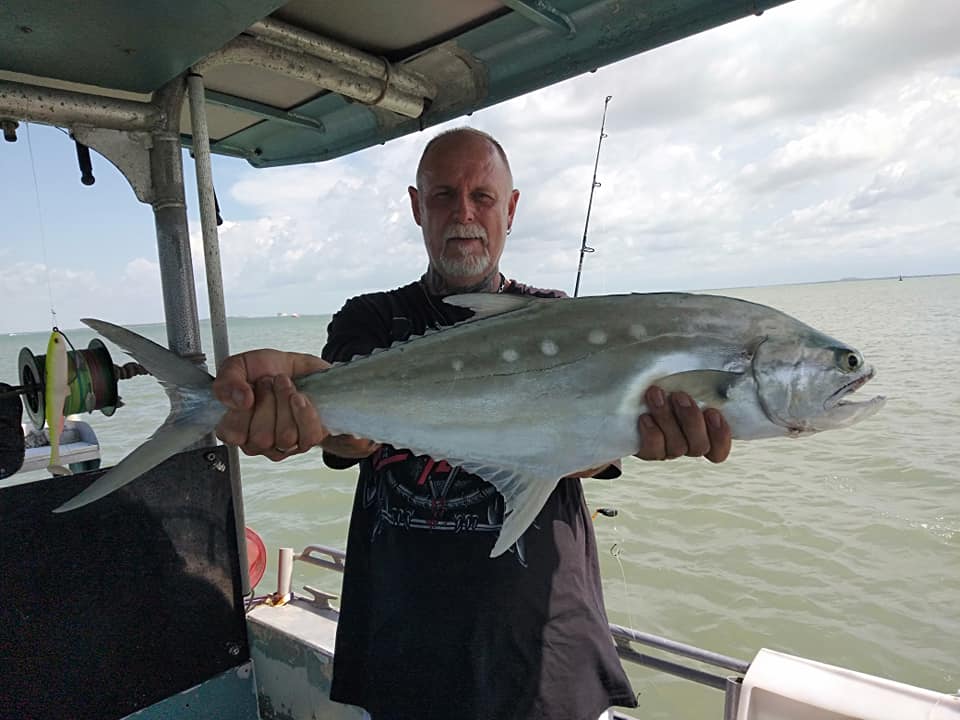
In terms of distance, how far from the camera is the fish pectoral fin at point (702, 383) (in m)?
1.67

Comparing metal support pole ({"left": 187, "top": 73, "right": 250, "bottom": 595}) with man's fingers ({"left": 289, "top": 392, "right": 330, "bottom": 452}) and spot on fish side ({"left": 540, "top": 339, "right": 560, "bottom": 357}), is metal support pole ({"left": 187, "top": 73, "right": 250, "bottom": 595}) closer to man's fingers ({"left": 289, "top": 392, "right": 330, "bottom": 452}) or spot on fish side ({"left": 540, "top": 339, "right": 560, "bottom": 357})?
man's fingers ({"left": 289, "top": 392, "right": 330, "bottom": 452})

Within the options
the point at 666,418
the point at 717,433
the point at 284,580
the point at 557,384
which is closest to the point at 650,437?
the point at 666,418

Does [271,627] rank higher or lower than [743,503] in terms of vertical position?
higher

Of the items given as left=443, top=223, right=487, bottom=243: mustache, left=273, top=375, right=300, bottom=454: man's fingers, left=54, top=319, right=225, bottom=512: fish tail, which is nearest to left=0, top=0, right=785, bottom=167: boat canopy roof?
left=443, top=223, right=487, bottom=243: mustache

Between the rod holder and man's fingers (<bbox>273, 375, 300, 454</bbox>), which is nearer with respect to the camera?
man's fingers (<bbox>273, 375, 300, 454</bbox>)

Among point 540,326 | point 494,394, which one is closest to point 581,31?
point 540,326

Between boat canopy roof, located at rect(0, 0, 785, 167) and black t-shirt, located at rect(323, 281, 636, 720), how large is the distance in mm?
1495

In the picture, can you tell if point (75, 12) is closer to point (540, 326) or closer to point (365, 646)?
point (540, 326)

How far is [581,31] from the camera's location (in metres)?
2.51

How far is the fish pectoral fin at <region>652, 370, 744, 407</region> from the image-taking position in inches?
65.6

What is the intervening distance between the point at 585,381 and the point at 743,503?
8.30 metres

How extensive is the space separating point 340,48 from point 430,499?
1964 mm

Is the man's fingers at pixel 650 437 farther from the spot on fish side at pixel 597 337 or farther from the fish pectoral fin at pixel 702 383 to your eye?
the spot on fish side at pixel 597 337

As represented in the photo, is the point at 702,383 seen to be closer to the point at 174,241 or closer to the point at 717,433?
the point at 717,433
